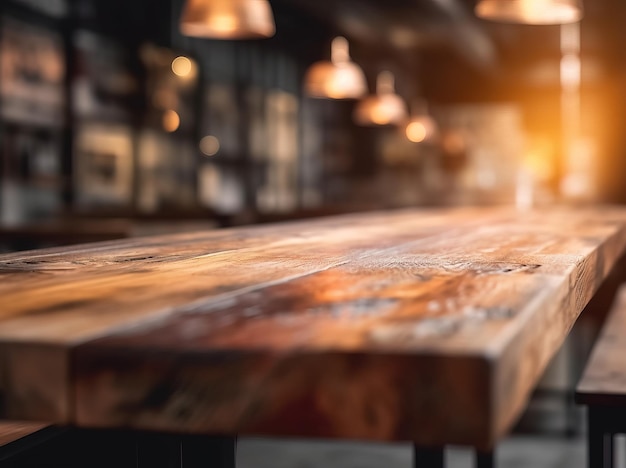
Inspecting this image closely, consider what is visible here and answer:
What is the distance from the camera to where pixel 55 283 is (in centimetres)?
114

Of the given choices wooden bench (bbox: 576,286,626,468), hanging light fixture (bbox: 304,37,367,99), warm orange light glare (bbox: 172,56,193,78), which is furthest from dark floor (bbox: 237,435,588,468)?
warm orange light glare (bbox: 172,56,193,78)

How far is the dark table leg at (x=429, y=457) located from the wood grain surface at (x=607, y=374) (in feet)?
1.63

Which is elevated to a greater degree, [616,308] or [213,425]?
[213,425]

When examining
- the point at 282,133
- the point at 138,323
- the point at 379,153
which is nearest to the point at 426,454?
the point at 138,323

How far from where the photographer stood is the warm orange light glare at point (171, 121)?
8.16m

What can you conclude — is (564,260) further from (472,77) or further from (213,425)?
(472,77)

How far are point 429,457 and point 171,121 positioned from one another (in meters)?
6.96

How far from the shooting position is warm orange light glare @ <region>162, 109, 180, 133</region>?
8.16m

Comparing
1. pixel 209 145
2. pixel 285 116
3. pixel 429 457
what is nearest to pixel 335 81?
pixel 209 145

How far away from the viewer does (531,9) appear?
3.49m

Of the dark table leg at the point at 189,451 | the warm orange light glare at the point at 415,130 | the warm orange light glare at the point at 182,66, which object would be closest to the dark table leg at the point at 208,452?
the dark table leg at the point at 189,451

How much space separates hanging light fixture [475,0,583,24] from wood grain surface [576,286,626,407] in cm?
127

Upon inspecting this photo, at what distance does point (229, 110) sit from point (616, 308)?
259 inches

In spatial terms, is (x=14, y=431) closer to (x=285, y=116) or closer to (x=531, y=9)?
(x=531, y=9)
